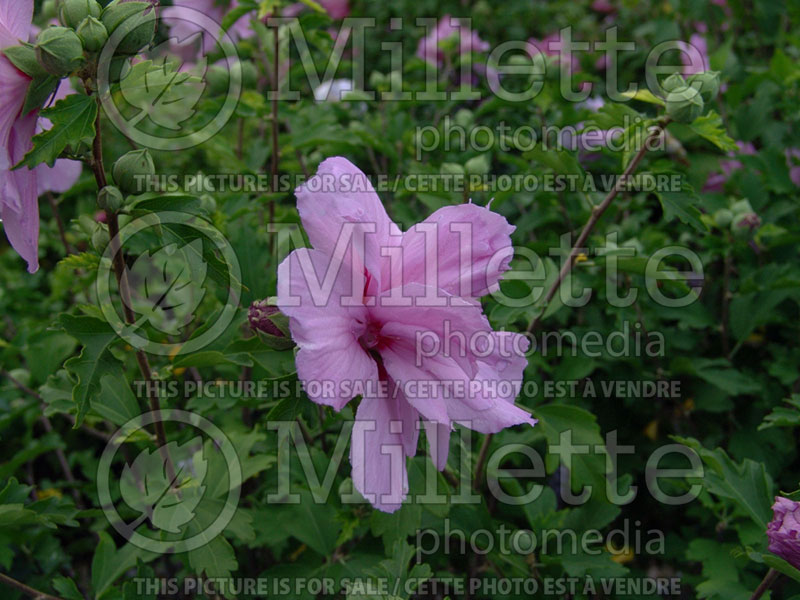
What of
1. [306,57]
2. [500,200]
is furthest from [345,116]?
[500,200]

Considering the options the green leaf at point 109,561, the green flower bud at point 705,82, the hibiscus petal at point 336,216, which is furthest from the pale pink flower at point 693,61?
the green leaf at point 109,561

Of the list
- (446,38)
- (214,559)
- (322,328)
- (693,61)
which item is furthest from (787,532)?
(446,38)

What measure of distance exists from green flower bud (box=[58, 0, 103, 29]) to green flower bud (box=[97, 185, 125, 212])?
8.0 inches

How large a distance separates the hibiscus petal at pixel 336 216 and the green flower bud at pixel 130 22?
0.27 meters

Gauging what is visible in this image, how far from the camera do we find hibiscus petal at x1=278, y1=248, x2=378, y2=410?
0.81m

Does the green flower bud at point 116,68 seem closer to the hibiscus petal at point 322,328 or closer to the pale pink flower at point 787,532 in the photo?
the hibiscus petal at point 322,328

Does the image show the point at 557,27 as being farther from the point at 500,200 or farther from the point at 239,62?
the point at 500,200

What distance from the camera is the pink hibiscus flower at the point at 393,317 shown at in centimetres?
86

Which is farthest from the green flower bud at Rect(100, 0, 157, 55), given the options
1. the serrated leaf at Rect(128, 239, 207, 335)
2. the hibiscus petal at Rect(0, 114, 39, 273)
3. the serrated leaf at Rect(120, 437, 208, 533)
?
the serrated leaf at Rect(120, 437, 208, 533)

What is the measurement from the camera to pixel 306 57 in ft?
6.27

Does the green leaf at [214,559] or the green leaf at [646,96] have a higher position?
the green leaf at [646,96]

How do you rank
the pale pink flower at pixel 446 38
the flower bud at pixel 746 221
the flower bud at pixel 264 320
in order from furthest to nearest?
the pale pink flower at pixel 446 38 < the flower bud at pixel 746 221 < the flower bud at pixel 264 320

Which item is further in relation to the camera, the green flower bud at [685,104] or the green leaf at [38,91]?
the green flower bud at [685,104]

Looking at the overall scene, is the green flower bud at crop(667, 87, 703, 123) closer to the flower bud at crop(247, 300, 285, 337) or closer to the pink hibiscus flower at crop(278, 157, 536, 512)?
the pink hibiscus flower at crop(278, 157, 536, 512)
